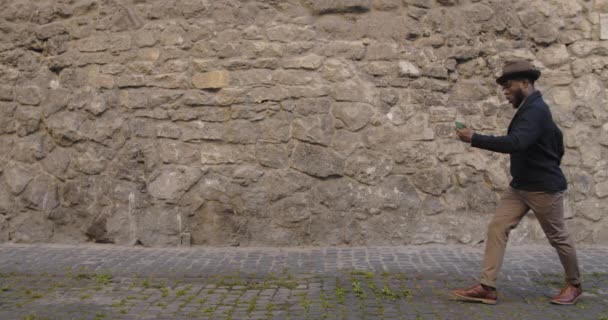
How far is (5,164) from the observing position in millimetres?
7477

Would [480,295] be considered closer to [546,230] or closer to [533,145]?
[546,230]

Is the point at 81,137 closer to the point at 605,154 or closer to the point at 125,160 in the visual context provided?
the point at 125,160

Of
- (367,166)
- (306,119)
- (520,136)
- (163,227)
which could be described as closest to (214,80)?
(306,119)

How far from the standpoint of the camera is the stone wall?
711cm

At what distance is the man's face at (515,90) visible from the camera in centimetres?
513

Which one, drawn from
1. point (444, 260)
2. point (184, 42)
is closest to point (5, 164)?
point (184, 42)

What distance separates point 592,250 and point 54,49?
5577 millimetres

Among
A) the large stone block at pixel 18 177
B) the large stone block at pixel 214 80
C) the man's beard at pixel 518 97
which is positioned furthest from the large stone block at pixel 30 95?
the man's beard at pixel 518 97

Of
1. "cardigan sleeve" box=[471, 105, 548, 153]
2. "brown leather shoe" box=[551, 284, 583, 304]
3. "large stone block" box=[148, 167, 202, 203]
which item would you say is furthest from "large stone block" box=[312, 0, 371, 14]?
"brown leather shoe" box=[551, 284, 583, 304]

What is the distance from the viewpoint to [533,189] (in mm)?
5078

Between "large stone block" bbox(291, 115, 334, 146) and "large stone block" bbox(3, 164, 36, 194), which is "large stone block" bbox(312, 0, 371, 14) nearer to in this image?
"large stone block" bbox(291, 115, 334, 146)

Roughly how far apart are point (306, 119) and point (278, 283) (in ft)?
6.49

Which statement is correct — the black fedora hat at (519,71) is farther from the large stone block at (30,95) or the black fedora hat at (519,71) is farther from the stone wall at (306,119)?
the large stone block at (30,95)

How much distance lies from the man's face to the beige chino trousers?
64 centimetres
